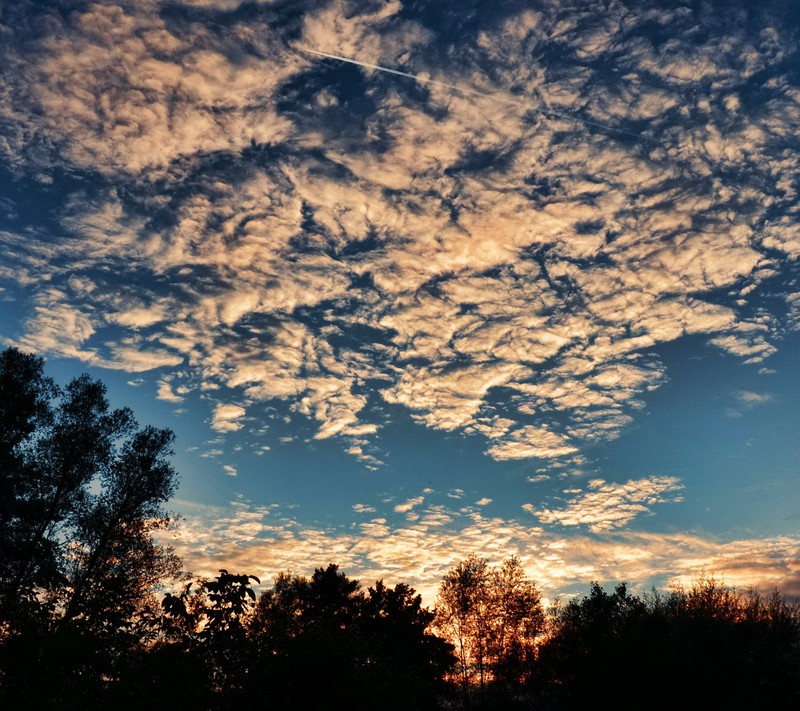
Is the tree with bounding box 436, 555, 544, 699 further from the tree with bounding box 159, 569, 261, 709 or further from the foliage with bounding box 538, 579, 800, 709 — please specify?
the tree with bounding box 159, 569, 261, 709

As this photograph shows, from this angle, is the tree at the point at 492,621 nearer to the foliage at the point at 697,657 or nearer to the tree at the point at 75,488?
the foliage at the point at 697,657

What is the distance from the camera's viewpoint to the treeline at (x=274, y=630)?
508 inches

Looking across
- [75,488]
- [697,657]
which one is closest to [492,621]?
[697,657]

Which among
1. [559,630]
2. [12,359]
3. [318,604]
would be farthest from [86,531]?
[559,630]

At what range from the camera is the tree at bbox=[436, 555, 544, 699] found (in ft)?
251

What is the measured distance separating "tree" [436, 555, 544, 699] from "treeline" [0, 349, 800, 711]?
0.66 feet

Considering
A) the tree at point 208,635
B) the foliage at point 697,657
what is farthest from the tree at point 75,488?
the foliage at point 697,657

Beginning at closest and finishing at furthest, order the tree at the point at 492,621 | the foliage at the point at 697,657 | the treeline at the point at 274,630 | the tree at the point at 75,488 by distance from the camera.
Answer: the treeline at the point at 274,630 < the tree at the point at 75,488 < the foliage at the point at 697,657 < the tree at the point at 492,621

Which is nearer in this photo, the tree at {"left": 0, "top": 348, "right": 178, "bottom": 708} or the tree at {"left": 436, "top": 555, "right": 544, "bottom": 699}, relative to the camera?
the tree at {"left": 0, "top": 348, "right": 178, "bottom": 708}

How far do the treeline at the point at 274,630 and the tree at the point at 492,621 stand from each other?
201mm

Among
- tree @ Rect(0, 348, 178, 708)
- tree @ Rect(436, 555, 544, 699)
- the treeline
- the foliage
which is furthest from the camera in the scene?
tree @ Rect(436, 555, 544, 699)

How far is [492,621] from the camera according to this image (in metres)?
77.4

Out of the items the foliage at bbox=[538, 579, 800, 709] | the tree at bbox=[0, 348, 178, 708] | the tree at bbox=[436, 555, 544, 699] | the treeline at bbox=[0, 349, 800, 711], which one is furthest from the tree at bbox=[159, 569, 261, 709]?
the tree at bbox=[436, 555, 544, 699]

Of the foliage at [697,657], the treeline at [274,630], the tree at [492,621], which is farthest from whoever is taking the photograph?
the tree at [492,621]
